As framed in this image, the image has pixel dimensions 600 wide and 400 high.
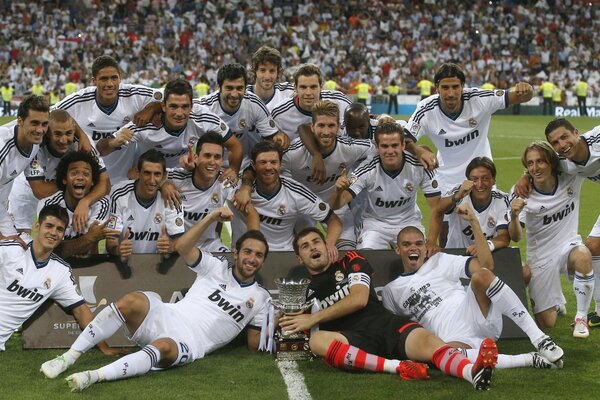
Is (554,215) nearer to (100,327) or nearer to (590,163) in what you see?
(590,163)

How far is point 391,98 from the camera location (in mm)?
33031

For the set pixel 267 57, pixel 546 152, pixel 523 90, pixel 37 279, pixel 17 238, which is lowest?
pixel 37 279

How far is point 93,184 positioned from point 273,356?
2038 millimetres

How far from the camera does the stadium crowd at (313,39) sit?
3462 cm

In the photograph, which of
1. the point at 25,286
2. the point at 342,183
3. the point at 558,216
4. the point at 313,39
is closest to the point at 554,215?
the point at 558,216

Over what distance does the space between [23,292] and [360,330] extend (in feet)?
7.78

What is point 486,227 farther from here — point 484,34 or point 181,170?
point 484,34

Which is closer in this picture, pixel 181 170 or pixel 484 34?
pixel 181 170

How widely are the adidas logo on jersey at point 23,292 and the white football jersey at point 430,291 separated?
8.17 feet

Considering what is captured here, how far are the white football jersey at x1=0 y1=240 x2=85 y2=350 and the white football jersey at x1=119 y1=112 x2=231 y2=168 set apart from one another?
5.55 feet

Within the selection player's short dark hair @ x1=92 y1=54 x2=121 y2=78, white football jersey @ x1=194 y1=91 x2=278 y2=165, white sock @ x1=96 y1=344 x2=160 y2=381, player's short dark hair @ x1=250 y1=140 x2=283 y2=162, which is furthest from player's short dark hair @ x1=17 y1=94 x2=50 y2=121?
white sock @ x1=96 y1=344 x2=160 y2=381

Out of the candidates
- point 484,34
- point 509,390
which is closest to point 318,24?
point 484,34

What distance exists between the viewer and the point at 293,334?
5.77 metres

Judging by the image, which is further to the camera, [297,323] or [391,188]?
[391,188]
